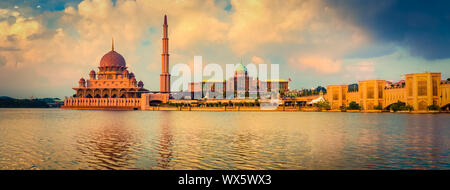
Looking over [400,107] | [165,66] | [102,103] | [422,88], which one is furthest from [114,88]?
[422,88]

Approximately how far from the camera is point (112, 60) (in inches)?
6309

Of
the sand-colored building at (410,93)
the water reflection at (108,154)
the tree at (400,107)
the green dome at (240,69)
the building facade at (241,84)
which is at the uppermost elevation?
the green dome at (240,69)

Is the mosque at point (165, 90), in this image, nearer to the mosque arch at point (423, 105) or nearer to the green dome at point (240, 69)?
the green dome at point (240, 69)

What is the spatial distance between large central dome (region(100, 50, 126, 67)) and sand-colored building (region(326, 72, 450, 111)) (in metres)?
94.2

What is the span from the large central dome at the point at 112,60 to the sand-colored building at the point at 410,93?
94215mm

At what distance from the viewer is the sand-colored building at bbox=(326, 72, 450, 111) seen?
303 feet

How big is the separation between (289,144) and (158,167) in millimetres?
10864

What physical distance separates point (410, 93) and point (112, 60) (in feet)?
389

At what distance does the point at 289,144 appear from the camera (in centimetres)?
2447

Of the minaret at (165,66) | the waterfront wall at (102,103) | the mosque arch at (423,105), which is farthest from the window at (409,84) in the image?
the waterfront wall at (102,103)

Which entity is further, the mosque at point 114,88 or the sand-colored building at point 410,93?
the mosque at point 114,88

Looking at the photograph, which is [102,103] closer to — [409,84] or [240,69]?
[240,69]

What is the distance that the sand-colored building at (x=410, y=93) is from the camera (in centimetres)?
9231
